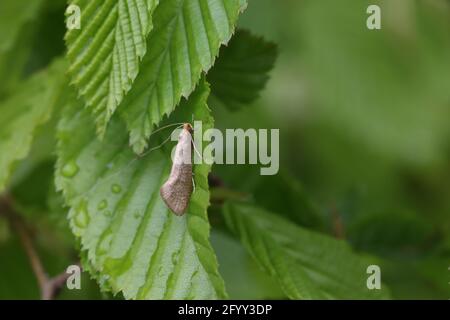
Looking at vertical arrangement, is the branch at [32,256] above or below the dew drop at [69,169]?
below

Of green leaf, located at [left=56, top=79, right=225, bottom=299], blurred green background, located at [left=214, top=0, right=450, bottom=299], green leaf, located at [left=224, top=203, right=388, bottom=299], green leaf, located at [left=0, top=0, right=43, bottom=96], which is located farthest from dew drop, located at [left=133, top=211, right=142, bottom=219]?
blurred green background, located at [left=214, top=0, right=450, bottom=299]

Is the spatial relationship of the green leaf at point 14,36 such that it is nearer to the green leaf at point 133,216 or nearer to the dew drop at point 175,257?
the green leaf at point 133,216

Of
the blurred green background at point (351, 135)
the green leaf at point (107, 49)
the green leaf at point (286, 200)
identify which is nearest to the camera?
the green leaf at point (107, 49)

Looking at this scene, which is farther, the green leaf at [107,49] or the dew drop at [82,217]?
the dew drop at [82,217]

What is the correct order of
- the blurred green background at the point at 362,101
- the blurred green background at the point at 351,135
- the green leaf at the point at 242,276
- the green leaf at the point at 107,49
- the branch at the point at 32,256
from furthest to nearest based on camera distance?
the blurred green background at the point at 362,101
the green leaf at the point at 242,276
the blurred green background at the point at 351,135
the branch at the point at 32,256
the green leaf at the point at 107,49

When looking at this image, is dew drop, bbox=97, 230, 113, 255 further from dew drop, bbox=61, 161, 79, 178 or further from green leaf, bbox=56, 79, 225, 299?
dew drop, bbox=61, 161, 79, 178

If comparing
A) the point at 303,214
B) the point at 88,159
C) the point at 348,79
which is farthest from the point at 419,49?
the point at 88,159

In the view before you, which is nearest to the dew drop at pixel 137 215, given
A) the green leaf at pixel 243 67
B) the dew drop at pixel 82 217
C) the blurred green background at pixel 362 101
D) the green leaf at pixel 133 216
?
the green leaf at pixel 133 216
